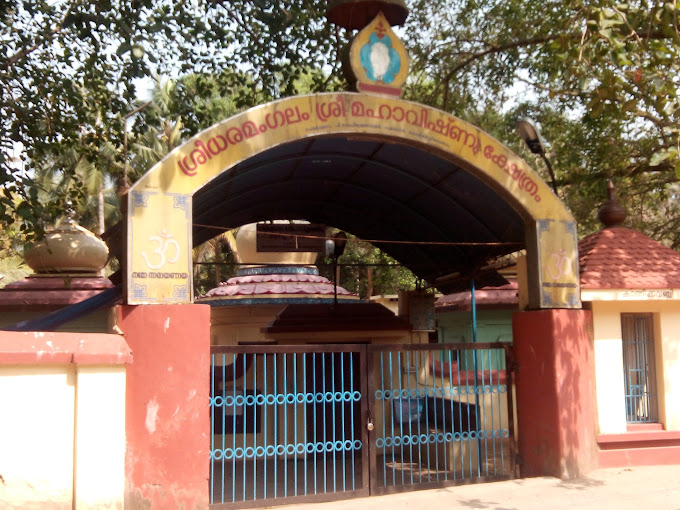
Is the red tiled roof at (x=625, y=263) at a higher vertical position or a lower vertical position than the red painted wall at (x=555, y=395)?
higher

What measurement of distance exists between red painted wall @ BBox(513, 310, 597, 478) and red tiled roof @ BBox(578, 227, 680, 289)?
0.55 meters

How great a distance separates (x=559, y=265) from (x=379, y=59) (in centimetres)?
315

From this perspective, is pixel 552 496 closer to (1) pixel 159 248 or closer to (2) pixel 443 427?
(2) pixel 443 427

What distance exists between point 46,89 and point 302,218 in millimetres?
4488

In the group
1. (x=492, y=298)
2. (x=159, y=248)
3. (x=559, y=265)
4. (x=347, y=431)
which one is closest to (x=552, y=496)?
(x=559, y=265)

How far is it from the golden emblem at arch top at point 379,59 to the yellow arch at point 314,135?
0.21m

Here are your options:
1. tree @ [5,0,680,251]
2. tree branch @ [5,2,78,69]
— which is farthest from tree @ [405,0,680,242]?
tree branch @ [5,2,78,69]

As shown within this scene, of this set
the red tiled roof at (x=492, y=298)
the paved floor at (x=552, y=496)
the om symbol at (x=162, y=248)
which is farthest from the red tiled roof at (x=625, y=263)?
the om symbol at (x=162, y=248)

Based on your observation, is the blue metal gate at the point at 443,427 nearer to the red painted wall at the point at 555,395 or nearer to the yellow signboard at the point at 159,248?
the red painted wall at the point at 555,395

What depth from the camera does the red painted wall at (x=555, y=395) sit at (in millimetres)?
8039

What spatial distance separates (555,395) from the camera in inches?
317

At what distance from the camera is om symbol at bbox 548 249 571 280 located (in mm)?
8336

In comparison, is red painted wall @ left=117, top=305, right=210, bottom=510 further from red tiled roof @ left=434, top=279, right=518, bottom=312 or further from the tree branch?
red tiled roof @ left=434, top=279, right=518, bottom=312

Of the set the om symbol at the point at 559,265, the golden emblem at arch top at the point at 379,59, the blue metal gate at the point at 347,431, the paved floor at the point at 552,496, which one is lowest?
the paved floor at the point at 552,496
